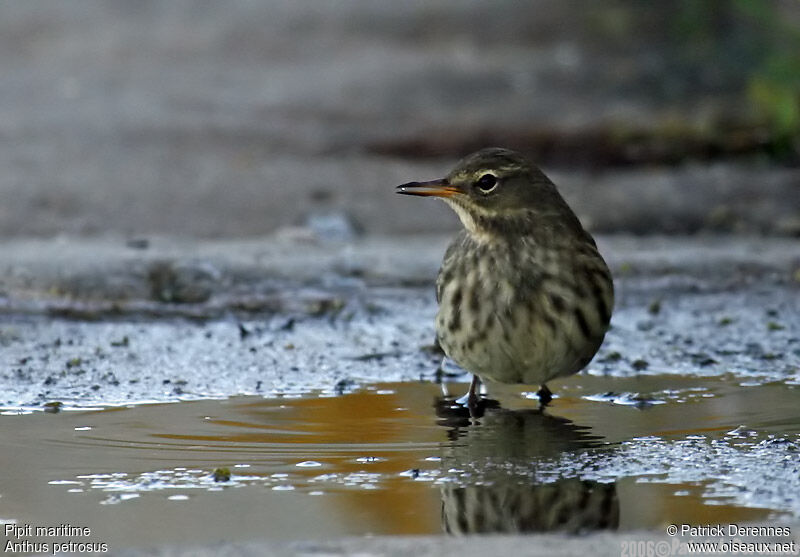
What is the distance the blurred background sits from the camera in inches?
427

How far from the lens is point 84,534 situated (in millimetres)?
4312

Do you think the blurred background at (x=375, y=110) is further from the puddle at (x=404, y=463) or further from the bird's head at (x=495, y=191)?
the puddle at (x=404, y=463)

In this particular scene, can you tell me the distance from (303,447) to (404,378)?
4.81 ft

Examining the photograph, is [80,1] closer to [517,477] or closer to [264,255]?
[264,255]

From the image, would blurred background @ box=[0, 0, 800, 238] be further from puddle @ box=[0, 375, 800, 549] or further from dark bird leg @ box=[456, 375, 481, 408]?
puddle @ box=[0, 375, 800, 549]

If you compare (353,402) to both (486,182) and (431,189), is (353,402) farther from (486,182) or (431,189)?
(486,182)

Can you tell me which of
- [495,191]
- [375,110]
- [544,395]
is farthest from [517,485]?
[375,110]

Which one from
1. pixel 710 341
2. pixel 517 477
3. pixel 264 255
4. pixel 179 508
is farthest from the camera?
pixel 264 255

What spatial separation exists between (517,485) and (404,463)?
503mm

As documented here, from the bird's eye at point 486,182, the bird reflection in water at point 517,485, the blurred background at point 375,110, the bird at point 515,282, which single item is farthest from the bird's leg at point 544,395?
the blurred background at point 375,110

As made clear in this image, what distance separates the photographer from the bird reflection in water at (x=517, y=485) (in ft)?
14.4

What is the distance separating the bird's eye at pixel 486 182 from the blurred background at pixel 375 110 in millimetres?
3883

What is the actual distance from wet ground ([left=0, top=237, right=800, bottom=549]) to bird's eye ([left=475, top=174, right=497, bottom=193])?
3.11 feet

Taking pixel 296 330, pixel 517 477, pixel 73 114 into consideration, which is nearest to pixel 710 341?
pixel 296 330
